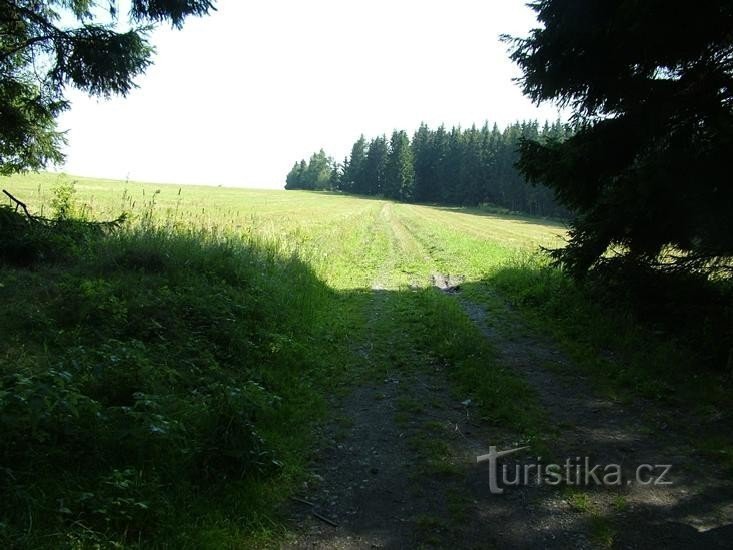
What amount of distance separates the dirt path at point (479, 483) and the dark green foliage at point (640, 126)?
10.9 feet

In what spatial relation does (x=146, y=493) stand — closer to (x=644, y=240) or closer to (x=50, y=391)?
(x=50, y=391)

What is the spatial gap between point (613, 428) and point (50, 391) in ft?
18.3

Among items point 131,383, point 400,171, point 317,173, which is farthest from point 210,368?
point 317,173

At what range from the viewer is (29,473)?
3.15 metres

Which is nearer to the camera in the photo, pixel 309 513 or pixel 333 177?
pixel 309 513

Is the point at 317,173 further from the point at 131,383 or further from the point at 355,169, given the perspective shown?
the point at 131,383

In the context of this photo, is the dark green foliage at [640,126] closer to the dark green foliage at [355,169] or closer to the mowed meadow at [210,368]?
the mowed meadow at [210,368]

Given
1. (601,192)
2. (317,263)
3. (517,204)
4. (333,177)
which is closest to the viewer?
(601,192)

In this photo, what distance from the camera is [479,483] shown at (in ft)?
13.7

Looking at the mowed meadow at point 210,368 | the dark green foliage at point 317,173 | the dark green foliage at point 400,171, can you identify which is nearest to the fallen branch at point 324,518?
the mowed meadow at point 210,368

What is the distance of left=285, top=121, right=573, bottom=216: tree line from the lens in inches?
3324

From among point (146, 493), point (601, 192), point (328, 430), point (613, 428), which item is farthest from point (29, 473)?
point (601, 192)

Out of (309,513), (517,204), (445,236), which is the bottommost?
(309,513)

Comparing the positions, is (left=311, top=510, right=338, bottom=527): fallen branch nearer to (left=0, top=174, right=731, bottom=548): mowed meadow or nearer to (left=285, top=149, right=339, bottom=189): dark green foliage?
(left=0, top=174, right=731, bottom=548): mowed meadow
